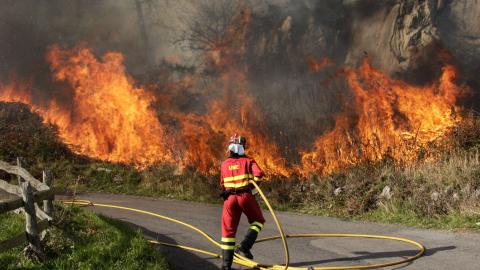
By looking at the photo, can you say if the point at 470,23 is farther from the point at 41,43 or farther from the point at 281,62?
the point at 41,43

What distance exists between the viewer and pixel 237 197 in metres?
7.40

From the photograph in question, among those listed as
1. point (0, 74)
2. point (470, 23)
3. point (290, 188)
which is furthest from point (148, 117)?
point (470, 23)

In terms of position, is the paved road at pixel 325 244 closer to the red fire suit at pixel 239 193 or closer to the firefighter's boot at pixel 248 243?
the firefighter's boot at pixel 248 243

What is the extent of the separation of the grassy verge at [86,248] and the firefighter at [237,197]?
3.55 ft

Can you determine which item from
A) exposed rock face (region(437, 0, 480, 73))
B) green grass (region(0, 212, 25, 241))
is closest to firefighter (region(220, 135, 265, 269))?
green grass (region(0, 212, 25, 241))

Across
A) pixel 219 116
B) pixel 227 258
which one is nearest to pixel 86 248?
pixel 227 258

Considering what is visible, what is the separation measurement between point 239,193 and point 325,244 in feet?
7.95

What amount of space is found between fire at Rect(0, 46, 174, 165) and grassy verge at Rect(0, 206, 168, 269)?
9116 millimetres

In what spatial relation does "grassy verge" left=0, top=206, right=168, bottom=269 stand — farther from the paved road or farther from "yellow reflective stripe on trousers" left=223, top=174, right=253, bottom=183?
"yellow reflective stripe on trousers" left=223, top=174, right=253, bottom=183

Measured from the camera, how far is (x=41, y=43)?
2334 centimetres

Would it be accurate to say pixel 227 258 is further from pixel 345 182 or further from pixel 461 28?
pixel 461 28

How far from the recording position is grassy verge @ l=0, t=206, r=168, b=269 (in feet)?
22.8

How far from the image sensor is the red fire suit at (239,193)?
7.32m

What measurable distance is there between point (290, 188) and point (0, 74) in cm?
1686
